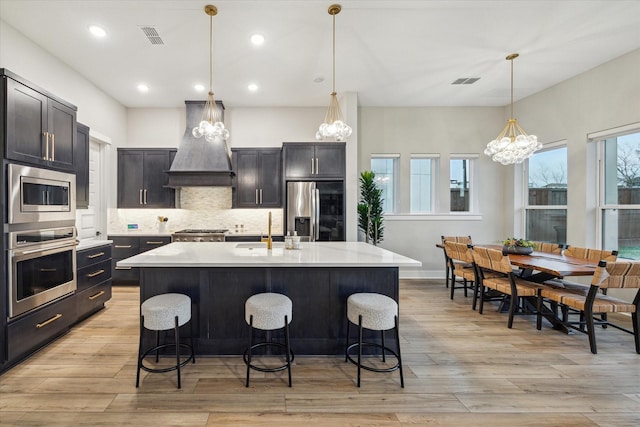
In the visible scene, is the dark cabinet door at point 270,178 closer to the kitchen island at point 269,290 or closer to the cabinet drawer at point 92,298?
the cabinet drawer at point 92,298

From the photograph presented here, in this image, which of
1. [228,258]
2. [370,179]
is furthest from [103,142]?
[370,179]

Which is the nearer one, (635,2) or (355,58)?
(635,2)

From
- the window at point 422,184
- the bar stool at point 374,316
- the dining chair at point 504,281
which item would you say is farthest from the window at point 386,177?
the bar stool at point 374,316

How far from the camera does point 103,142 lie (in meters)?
5.00

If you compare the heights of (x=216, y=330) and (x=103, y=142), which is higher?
(x=103, y=142)

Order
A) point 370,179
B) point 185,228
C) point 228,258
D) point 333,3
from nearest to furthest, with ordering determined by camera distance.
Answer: point 228,258 → point 333,3 → point 370,179 → point 185,228

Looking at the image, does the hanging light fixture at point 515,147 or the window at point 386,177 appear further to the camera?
the window at point 386,177

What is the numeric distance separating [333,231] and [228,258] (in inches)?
106

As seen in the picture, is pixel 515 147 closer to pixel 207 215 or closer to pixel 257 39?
pixel 257 39

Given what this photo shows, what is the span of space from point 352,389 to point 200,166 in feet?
14.4

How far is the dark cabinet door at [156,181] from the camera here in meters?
5.41

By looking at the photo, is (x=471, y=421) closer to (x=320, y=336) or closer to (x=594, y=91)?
(x=320, y=336)

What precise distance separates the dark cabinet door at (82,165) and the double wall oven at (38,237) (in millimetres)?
856

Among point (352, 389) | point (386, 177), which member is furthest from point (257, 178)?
point (352, 389)
